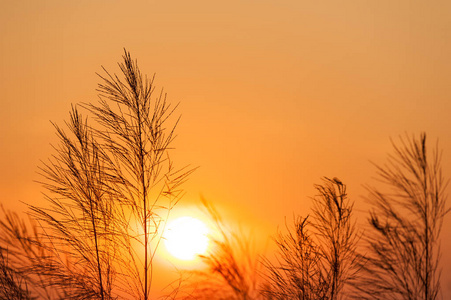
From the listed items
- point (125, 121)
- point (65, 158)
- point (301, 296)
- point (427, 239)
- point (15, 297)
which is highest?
point (125, 121)

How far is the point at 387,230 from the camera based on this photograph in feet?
→ 24.0

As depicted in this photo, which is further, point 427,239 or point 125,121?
point 125,121

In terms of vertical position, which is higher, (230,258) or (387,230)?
(387,230)

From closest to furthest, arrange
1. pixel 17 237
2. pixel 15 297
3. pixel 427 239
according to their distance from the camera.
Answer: pixel 427 239
pixel 15 297
pixel 17 237

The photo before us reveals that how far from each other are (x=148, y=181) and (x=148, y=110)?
985 millimetres

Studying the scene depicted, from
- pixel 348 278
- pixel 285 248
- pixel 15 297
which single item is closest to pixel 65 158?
pixel 15 297

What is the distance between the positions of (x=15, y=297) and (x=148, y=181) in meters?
2.99

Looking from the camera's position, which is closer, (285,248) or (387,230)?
(387,230)

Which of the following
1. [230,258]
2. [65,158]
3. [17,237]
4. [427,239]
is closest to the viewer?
[427,239]

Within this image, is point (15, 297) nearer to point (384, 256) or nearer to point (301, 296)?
point (301, 296)

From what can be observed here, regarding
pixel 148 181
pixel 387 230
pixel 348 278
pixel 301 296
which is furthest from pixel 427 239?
pixel 148 181

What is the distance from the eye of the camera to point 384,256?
24.3ft

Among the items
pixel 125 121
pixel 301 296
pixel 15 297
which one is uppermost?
pixel 125 121

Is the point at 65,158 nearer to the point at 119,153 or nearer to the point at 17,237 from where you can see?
the point at 119,153
